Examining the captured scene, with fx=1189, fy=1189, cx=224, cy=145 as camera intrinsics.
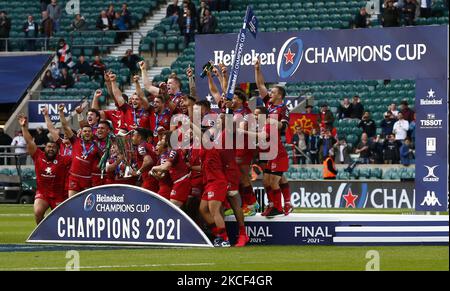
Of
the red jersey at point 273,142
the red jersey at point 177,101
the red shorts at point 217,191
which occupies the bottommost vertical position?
the red shorts at point 217,191

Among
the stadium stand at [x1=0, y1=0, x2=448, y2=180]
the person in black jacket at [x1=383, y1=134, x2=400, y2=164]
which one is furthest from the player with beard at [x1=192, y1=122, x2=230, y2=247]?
the person in black jacket at [x1=383, y1=134, x2=400, y2=164]

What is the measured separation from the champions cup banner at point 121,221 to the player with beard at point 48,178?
7.51ft

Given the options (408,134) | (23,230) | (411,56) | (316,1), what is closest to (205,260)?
(411,56)

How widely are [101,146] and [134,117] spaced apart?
2.97ft

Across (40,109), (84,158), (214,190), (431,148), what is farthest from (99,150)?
(40,109)

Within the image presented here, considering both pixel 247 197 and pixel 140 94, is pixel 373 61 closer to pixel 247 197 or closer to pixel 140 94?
pixel 247 197

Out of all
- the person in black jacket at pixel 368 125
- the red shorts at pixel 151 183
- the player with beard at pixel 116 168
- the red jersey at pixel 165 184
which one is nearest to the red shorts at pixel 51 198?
the player with beard at pixel 116 168

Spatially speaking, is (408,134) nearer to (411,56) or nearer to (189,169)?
(411,56)

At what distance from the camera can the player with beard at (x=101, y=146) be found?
20.3 metres

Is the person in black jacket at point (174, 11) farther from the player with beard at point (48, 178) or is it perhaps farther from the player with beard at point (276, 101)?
the player with beard at point (276, 101)

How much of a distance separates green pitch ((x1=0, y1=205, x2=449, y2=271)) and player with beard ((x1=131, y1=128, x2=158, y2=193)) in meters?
1.70

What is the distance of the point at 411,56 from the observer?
20.4 metres

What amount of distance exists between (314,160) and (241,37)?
1392cm

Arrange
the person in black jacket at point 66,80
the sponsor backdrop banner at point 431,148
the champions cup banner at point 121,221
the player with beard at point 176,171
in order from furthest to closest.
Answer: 1. the person in black jacket at point 66,80
2. the sponsor backdrop banner at point 431,148
3. the player with beard at point 176,171
4. the champions cup banner at point 121,221
